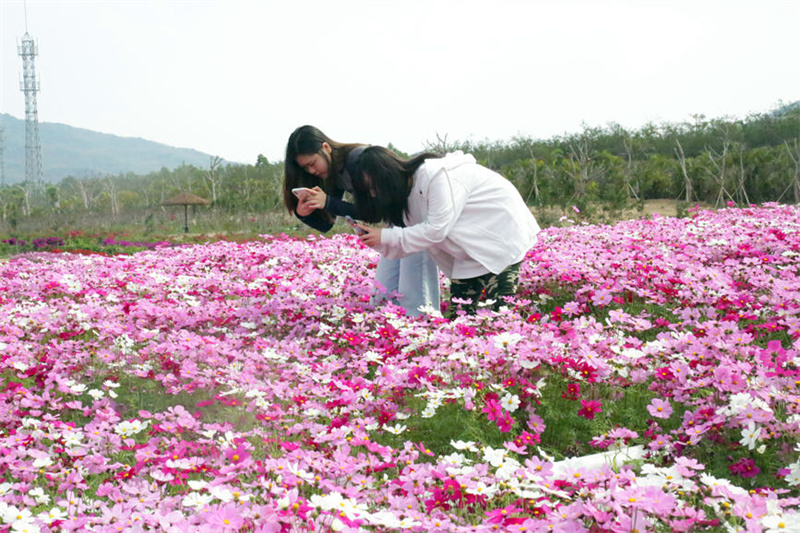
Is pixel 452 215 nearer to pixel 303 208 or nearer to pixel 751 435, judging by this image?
pixel 303 208

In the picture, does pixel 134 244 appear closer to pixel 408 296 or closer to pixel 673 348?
pixel 408 296

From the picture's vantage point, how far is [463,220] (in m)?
4.38

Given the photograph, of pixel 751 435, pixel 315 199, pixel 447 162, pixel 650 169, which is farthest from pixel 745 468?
pixel 650 169

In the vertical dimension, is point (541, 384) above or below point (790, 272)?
below

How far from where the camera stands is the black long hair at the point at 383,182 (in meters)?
4.12

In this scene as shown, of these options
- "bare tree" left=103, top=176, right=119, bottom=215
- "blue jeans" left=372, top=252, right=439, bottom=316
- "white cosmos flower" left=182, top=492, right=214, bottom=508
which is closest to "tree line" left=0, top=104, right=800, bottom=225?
"bare tree" left=103, top=176, right=119, bottom=215

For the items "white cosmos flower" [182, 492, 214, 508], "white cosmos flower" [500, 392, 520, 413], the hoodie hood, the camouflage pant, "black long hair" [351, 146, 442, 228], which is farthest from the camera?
the camouflage pant

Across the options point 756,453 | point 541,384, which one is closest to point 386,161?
point 541,384

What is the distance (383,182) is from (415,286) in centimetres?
93

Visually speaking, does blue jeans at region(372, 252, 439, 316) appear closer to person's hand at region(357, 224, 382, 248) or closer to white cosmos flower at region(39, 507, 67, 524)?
person's hand at region(357, 224, 382, 248)

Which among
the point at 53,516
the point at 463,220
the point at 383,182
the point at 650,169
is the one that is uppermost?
the point at 650,169

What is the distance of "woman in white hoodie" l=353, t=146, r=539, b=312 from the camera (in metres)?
4.16

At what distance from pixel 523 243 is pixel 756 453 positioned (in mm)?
2201

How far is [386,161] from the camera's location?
4148mm
